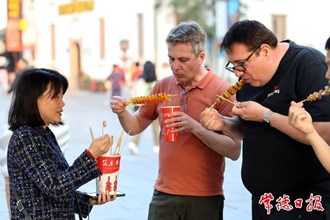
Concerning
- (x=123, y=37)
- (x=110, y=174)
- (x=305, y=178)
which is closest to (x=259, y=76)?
(x=305, y=178)

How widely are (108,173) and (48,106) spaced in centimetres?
45

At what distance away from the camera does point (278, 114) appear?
3.13 m

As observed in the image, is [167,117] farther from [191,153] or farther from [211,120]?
[191,153]

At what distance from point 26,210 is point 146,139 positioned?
1188 cm

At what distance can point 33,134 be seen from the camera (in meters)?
3.21

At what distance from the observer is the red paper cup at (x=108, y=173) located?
10.9ft

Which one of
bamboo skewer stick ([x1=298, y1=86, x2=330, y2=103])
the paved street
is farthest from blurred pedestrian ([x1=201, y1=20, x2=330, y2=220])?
the paved street

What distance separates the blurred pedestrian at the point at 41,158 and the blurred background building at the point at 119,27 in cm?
1570

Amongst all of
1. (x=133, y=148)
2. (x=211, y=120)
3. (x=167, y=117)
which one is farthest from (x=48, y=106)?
(x=133, y=148)

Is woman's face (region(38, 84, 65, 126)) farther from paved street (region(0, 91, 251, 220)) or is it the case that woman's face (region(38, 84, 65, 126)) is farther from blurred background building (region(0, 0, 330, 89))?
blurred background building (region(0, 0, 330, 89))

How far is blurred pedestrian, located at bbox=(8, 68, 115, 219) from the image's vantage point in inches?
123

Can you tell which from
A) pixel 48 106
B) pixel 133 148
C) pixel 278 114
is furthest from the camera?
pixel 133 148

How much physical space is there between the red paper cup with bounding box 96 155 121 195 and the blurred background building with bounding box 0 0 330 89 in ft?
51.3

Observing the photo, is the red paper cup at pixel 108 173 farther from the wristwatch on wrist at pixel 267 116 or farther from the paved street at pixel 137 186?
the wristwatch on wrist at pixel 267 116
